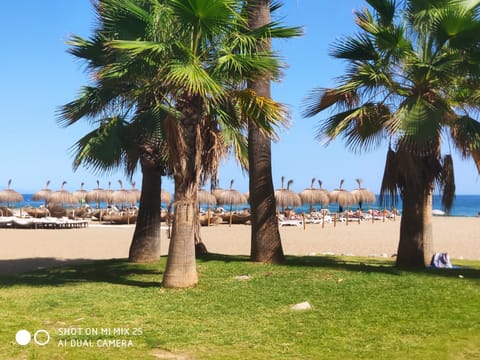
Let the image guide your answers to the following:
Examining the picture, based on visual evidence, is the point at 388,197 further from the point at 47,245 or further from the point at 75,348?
the point at 47,245

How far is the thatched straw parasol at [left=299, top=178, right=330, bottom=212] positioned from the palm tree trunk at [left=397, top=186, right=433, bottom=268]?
26.3 meters

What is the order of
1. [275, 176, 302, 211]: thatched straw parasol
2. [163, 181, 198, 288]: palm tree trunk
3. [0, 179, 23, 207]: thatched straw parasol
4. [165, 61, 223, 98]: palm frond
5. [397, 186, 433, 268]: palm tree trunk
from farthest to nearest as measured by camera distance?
1. [0, 179, 23, 207]: thatched straw parasol
2. [275, 176, 302, 211]: thatched straw parasol
3. [397, 186, 433, 268]: palm tree trunk
4. [163, 181, 198, 288]: palm tree trunk
5. [165, 61, 223, 98]: palm frond

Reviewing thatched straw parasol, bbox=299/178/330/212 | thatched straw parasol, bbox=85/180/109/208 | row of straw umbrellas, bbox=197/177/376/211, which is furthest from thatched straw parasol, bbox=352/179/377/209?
thatched straw parasol, bbox=85/180/109/208

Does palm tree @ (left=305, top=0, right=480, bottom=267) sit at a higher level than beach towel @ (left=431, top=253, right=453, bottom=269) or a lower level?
higher

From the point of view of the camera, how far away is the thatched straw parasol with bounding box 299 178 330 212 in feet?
120

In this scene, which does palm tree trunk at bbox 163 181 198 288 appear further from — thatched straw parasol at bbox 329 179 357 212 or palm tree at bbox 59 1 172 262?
thatched straw parasol at bbox 329 179 357 212

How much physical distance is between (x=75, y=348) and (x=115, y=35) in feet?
18.6

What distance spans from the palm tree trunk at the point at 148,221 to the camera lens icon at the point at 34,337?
575cm

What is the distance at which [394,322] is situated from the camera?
18.2 feet

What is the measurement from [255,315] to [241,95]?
3450 millimetres

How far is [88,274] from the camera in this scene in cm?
974

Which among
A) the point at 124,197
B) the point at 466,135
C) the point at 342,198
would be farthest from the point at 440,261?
the point at 124,197

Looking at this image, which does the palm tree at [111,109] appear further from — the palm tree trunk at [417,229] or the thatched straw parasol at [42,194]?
the thatched straw parasol at [42,194]

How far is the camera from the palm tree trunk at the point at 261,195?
10.5 meters
